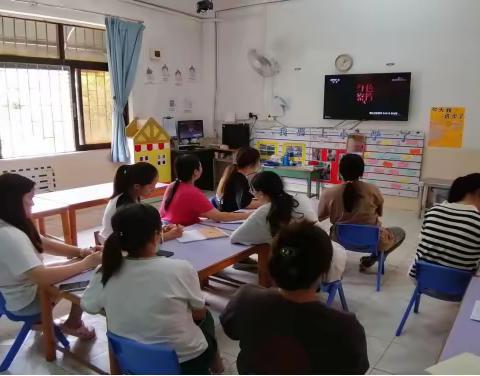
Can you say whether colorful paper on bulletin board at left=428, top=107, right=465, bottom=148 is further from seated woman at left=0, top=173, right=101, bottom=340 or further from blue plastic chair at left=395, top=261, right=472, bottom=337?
seated woman at left=0, top=173, right=101, bottom=340

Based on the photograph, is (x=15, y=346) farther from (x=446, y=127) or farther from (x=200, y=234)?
(x=446, y=127)

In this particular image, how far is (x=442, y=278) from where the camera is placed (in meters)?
2.26

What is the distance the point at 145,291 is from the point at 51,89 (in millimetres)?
4737

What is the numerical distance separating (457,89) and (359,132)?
1.33m

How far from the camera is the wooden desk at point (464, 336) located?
138cm

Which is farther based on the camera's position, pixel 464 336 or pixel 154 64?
pixel 154 64

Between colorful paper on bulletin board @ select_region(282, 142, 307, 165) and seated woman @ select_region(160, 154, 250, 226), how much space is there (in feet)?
12.7

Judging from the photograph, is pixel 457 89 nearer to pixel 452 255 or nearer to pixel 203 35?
pixel 452 255

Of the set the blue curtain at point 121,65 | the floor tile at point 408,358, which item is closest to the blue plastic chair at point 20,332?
the floor tile at point 408,358

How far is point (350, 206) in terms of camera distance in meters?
3.28

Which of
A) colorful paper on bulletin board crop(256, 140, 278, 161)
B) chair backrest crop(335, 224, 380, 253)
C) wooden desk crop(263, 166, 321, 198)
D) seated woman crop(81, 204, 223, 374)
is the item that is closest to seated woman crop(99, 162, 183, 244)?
seated woman crop(81, 204, 223, 374)

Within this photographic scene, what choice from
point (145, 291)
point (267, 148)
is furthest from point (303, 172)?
point (145, 291)

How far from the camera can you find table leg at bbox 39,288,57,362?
6.70ft

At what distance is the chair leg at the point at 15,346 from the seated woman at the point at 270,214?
118 cm
